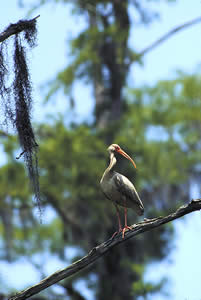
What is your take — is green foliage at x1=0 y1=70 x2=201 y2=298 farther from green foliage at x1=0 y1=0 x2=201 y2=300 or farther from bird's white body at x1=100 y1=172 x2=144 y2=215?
bird's white body at x1=100 y1=172 x2=144 y2=215

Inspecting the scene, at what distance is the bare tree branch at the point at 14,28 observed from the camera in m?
4.45

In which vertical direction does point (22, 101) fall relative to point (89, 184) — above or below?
below

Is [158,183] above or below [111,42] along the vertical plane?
below

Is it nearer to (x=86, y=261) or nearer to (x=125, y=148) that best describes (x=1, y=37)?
(x=86, y=261)

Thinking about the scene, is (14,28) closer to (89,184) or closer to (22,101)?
(22,101)

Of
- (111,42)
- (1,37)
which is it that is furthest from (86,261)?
(111,42)

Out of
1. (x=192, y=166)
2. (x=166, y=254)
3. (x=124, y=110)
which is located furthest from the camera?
(x=192, y=166)

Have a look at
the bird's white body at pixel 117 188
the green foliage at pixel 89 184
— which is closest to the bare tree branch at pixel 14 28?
the bird's white body at pixel 117 188

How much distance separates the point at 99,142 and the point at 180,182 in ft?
20.0

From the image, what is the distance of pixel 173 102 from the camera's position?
92.3 ft

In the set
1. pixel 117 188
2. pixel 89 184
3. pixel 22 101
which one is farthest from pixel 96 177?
pixel 22 101

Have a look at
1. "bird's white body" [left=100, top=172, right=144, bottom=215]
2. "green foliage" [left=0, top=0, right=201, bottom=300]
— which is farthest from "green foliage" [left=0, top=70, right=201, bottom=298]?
"bird's white body" [left=100, top=172, right=144, bottom=215]

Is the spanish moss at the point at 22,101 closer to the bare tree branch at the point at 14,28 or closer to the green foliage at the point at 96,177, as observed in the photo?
the bare tree branch at the point at 14,28

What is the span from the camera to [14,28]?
4.61 m
